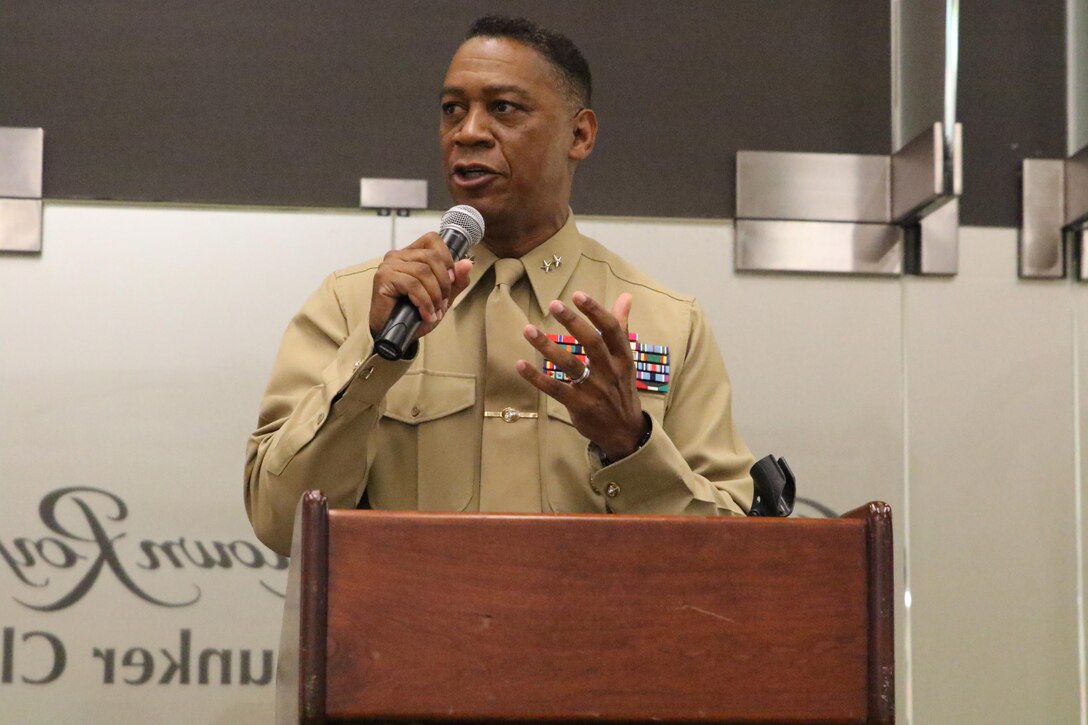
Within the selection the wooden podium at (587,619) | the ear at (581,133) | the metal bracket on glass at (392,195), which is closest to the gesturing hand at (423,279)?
the wooden podium at (587,619)

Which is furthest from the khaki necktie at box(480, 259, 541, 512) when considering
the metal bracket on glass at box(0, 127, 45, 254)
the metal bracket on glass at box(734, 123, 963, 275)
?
the metal bracket on glass at box(0, 127, 45, 254)

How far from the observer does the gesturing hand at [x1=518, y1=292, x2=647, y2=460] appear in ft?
6.21

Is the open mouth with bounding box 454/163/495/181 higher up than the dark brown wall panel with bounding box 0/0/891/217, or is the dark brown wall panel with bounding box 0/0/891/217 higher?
the dark brown wall panel with bounding box 0/0/891/217

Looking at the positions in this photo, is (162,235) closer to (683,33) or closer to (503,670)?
(683,33)

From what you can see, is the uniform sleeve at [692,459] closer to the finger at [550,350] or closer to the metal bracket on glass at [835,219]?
the finger at [550,350]

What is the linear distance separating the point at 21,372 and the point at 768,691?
2354 millimetres

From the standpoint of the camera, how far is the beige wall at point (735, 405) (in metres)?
3.32

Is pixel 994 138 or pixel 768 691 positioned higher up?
pixel 994 138

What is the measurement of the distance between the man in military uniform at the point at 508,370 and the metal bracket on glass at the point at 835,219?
102 centimetres

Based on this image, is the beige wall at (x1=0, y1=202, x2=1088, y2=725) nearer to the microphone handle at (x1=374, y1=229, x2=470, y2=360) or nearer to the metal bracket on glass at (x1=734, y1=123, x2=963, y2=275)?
the metal bracket on glass at (x1=734, y1=123, x2=963, y2=275)

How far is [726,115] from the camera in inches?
142

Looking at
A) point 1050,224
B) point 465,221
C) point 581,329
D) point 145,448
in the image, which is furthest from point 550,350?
point 1050,224

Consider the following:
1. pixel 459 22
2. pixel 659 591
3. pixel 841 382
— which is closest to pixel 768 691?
pixel 659 591

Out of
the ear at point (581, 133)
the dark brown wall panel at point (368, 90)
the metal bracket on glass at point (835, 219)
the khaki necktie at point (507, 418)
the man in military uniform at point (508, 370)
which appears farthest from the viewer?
the metal bracket on glass at point (835, 219)
